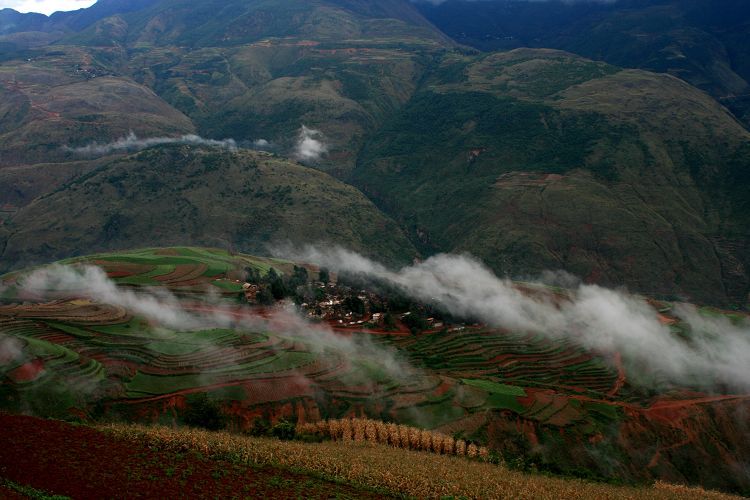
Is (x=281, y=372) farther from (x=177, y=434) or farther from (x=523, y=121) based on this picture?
(x=523, y=121)

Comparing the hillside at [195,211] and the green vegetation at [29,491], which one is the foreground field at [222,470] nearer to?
the green vegetation at [29,491]

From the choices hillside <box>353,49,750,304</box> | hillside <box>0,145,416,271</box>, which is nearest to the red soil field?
hillside <box>0,145,416,271</box>

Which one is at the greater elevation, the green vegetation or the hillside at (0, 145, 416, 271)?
the green vegetation

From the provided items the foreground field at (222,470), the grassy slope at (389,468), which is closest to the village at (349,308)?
the grassy slope at (389,468)

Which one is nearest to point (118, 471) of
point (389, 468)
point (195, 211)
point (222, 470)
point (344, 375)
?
point (222, 470)

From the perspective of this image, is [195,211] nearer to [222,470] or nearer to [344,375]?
[344,375]

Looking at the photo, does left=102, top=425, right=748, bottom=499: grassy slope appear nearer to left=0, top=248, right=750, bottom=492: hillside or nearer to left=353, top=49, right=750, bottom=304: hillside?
left=0, top=248, right=750, bottom=492: hillside
